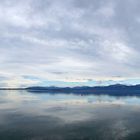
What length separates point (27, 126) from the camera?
51.2 m

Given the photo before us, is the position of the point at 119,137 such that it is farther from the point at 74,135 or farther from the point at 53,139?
the point at 53,139

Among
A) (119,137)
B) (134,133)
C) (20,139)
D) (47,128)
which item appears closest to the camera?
(20,139)

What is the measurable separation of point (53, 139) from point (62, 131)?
6.37 m

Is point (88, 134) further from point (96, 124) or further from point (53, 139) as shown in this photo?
point (96, 124)

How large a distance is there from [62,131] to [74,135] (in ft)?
13.3

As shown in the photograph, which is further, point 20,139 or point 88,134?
point 88,134

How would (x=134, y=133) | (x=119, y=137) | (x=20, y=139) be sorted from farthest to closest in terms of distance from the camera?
(x=134, y=133) → (x=119, y=137) → (x=20, y=139)

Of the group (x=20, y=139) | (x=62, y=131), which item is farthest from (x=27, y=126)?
(x=20, y=139)

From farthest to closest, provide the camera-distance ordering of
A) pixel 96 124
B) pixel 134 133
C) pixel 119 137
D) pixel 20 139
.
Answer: pixel 96 124 → pixel 134 133 → pixel 119 137 → pixel 20 139

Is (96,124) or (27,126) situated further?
(96,124)

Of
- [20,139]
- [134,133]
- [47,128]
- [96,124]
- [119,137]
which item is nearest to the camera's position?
[20,139]

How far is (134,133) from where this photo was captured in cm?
4522

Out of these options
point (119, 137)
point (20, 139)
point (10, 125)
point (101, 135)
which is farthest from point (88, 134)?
point (10, 125)

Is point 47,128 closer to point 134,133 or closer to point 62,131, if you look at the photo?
point 62,131
